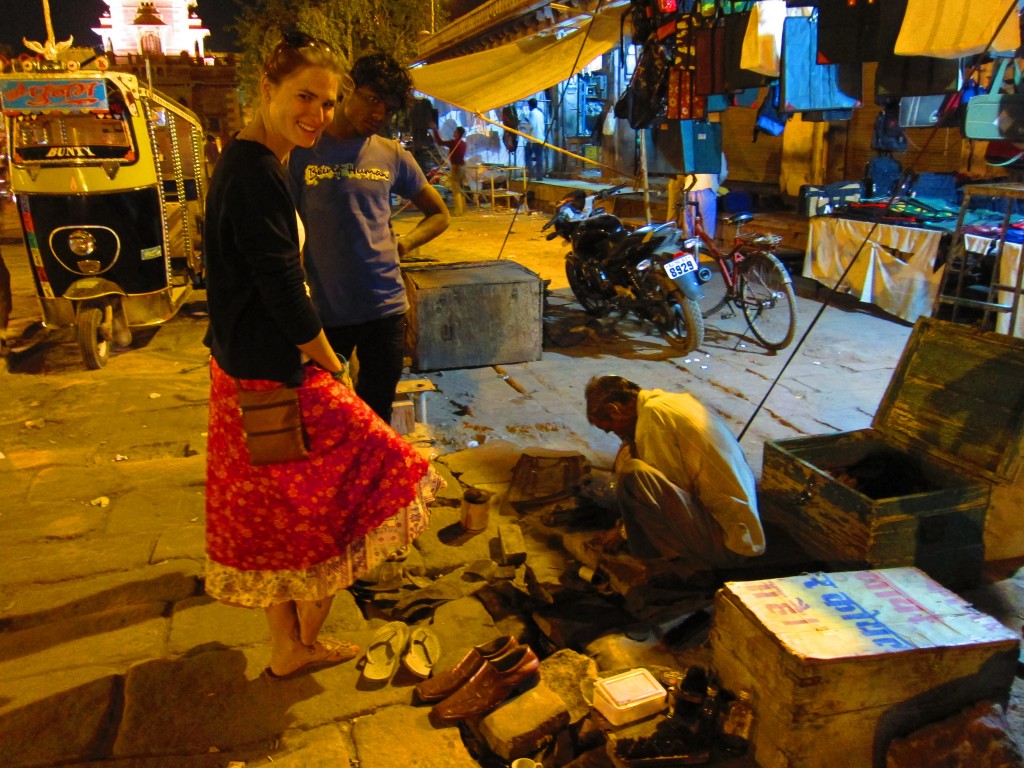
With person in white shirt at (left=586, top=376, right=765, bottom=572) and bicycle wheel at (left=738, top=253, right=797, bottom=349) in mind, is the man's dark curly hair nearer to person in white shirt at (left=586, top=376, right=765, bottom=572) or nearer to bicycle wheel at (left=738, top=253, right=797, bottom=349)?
person in white shirt at (left=586, top=376, right=765, bottom=572)

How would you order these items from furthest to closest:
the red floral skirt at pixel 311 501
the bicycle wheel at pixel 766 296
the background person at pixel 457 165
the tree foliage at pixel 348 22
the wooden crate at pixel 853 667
Result: 1. the background person at pixel 457 165
2. the tree foliage at pixel 348 22
3. the bicycle wheel at pixel 766 296
4. the red floral skirt at pixel 311 501
5. the wooden crate at pixel 853 667

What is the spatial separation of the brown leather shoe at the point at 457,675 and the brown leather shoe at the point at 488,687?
0.03 metres

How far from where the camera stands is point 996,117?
4.70 meters

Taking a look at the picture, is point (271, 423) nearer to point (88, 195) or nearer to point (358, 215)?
point (358, 215)

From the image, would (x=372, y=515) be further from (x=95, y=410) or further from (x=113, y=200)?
(x=113, y=200)

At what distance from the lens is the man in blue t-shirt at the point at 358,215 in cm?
330

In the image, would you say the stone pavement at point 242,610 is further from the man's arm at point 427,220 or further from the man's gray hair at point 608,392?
the man's arm at point 427,220

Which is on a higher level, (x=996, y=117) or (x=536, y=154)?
(x=536, y=154)

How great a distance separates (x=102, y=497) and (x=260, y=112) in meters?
2.86

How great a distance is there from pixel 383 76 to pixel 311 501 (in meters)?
1.85

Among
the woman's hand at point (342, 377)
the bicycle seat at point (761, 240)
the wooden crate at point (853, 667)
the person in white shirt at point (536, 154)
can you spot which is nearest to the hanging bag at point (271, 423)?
the woman's hand at point (342, 377)

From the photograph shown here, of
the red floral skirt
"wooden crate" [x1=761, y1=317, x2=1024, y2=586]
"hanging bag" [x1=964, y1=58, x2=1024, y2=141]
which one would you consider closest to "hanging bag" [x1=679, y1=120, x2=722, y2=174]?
"hanging bag" [x1=964, y1=58, x2=1024, y2=141]

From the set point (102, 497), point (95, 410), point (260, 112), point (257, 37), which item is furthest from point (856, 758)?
point (257, 37)

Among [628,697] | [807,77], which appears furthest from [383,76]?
[807,77]
